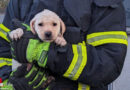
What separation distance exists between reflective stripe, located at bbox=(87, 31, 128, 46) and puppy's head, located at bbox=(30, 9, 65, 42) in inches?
8.4

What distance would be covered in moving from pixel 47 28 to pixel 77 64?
255 mm

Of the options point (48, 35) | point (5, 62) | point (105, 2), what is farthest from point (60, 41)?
point (5, 62)

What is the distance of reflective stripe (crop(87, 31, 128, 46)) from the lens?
4.80 feet

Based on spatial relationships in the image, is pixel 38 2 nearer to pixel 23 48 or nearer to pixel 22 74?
pixel 23 48

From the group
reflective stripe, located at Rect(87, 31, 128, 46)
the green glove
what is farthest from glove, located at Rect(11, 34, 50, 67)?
reflective stripe, located at Rect(87, 31, 128, 46)

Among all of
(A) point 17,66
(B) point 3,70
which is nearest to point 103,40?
(A) point 17,66

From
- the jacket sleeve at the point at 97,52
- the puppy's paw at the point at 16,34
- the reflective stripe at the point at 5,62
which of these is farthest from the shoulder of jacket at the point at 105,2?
the reflective stripe at the point at 5,62

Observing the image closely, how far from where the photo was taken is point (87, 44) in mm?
1473

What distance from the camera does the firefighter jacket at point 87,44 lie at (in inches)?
55.4

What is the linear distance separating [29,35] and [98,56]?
40cm

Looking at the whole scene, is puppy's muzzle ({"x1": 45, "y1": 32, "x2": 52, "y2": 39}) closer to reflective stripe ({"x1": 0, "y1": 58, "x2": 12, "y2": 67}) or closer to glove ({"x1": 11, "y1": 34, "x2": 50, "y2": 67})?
glove ({"x1": 11, "y1": 34, "x2": 50, "y2": 67})

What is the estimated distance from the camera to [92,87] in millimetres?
1541

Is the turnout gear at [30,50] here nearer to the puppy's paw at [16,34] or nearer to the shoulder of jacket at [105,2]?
the puppy's paw at [16,34]

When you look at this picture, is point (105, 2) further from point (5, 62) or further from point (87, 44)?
point (5, 62)
